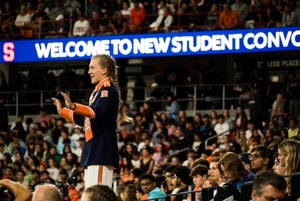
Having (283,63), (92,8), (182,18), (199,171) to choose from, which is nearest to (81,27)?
(92,8)

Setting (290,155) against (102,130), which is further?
(290,155)

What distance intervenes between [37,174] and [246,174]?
30.7 ft

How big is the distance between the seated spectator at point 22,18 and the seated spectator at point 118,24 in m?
2.51

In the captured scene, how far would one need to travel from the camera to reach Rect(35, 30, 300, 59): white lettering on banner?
69.2 feet

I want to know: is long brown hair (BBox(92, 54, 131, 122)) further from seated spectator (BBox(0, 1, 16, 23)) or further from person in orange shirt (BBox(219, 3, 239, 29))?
seated spectator (BBox(0, 1, 16, 23))

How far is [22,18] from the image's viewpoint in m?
25.2

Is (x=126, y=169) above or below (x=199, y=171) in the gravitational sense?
below

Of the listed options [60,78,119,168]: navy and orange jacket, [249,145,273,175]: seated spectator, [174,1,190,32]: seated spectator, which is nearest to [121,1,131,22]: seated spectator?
[174,1,190,32]: seated spectator

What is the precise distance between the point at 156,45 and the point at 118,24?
1.65m

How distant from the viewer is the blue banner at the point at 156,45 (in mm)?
21109

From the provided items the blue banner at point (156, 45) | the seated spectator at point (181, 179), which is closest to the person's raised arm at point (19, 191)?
the seated spectator at point (181, 179)

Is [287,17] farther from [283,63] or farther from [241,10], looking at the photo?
[283,63]

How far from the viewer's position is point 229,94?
2470 cm

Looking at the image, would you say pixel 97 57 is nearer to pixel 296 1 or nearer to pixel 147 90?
pixel 296 1
